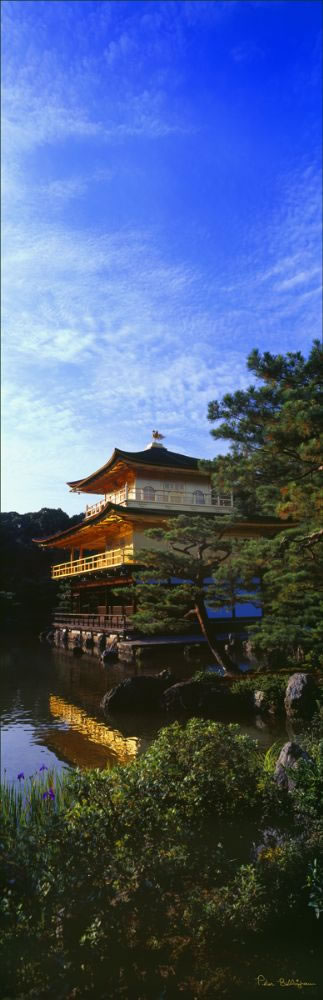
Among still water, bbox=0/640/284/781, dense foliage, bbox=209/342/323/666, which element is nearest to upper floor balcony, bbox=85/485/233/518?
still water, bbox=0/640/284/781

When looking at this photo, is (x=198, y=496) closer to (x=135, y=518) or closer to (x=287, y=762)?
(x=135, y=518)

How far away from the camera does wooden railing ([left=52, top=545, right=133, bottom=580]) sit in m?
25.6

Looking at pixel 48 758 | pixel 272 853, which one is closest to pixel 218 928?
pixel 272 853

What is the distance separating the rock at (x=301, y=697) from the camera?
38.2ft

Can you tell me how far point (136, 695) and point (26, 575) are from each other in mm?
35455

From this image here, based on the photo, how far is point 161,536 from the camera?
607 inches

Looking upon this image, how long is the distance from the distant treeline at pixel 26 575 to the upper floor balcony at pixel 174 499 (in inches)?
604

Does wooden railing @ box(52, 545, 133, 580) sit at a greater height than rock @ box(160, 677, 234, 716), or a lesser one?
greater

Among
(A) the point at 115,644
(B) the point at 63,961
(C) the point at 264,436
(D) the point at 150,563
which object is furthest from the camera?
(A) the point at 115,644

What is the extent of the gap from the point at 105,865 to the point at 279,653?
43.3 feet

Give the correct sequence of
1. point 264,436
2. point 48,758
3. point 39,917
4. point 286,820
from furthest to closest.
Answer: point 264,436 < point 48,758 < point 286,820 < point 39,917

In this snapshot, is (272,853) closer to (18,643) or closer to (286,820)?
(286,820)

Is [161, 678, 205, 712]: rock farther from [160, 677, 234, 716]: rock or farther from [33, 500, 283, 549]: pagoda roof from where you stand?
[33, 500, 283, 549]: pagoda roof

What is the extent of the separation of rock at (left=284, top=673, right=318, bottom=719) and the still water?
94cm
